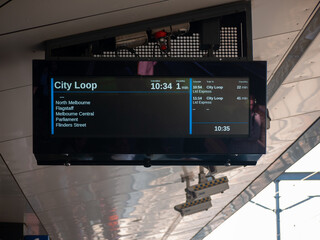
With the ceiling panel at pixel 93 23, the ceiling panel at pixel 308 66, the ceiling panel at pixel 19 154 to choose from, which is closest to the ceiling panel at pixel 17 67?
the ceiling panel at pixel 93 23

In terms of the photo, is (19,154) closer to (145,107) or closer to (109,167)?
(109,167)

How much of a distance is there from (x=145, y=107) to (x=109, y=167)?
3.83 metres

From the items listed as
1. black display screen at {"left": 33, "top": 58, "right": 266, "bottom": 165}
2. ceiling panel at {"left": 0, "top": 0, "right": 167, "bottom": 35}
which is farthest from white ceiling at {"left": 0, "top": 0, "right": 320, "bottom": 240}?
black display screen at {"left": 33, "top": 58, "right": 266, "bottom": 165}

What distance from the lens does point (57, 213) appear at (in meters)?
10.6

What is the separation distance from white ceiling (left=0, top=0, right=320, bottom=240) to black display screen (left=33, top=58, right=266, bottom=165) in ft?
1.06

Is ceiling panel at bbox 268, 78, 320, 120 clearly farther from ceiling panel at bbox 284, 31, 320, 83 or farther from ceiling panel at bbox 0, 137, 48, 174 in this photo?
ceiling panel at bbox 0, 137, 48, 174

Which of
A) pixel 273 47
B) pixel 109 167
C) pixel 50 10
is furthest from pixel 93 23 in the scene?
pixel 109 167

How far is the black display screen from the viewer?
416cm

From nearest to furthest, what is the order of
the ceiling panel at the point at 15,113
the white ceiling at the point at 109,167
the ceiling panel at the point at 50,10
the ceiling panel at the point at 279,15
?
1. the ceiling panel at the point at 50,10
2. the white ceiling at the point at 109,167
3. the ceiling panel at the point at 279,15
4. the ceiling panel at the point at 15,113

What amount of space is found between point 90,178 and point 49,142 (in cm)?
430

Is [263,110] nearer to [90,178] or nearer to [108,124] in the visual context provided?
[108,124]

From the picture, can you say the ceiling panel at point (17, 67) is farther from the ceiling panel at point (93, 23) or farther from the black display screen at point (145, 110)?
the black display screen at point (145, 110)

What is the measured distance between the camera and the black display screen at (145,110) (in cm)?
416

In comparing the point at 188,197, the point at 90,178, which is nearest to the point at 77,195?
the point at 90,178
